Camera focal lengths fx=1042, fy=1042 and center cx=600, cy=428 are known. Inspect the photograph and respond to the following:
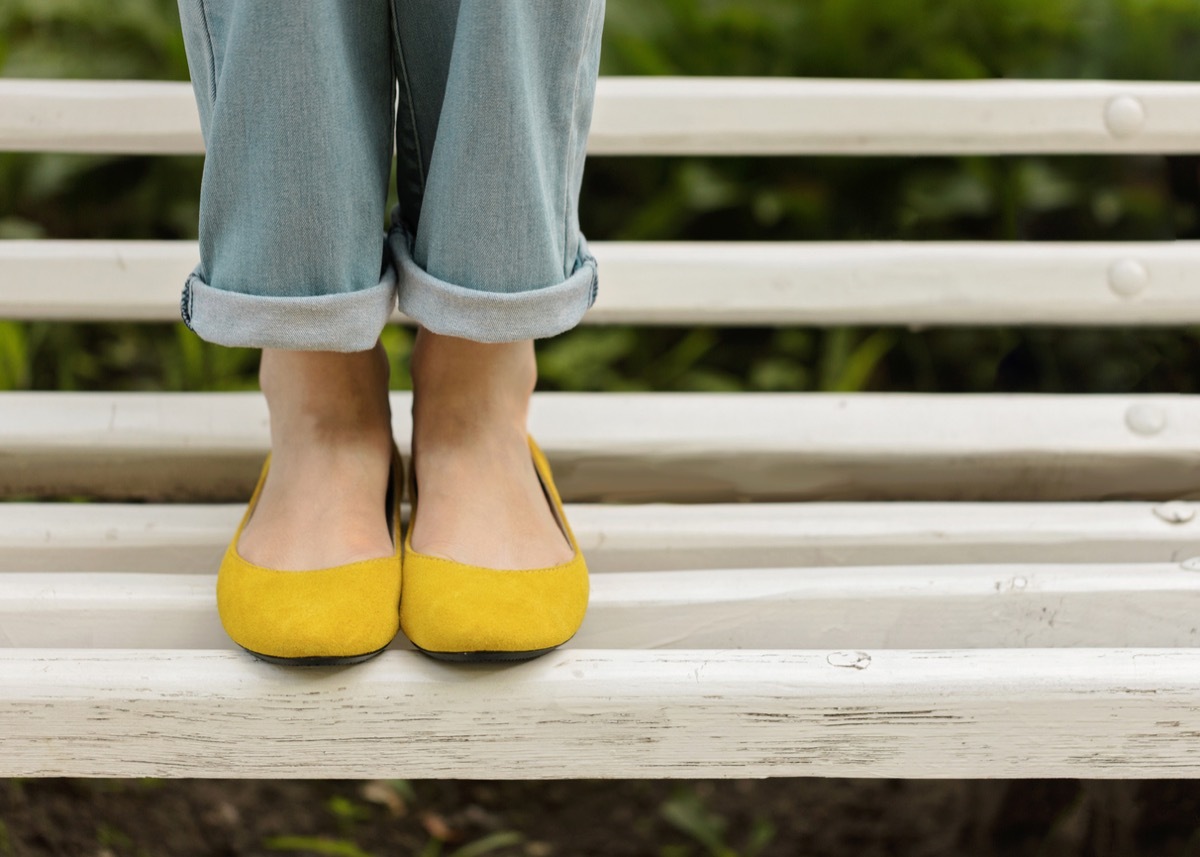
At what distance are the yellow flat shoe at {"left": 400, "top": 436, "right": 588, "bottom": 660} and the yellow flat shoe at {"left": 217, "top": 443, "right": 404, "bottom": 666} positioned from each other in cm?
2

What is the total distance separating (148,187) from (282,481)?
1031 mm

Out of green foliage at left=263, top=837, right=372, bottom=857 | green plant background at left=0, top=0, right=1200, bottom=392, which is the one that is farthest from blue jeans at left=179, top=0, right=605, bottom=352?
green plant background at left=0, top=0, right=1200, bottom=392

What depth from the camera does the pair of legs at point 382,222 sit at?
588 mm

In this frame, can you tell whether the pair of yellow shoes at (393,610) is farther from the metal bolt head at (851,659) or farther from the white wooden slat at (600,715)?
the metal bolt head at (851,659)

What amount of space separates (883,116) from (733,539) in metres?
0.52

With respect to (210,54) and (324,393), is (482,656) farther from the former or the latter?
(210,54)

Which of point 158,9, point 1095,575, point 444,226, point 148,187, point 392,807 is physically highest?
point 444,226

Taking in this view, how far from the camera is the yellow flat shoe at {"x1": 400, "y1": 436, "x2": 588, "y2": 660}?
0.63m

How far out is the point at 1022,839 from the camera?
3.71 ft

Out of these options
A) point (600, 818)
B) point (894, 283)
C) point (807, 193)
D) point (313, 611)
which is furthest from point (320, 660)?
point (807, 193)

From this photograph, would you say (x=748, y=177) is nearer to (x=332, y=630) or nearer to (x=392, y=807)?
(x=392, y=807)

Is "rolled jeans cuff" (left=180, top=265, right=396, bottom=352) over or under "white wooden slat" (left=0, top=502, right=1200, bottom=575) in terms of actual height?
over

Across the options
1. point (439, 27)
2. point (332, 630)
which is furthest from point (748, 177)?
point (332, 630)

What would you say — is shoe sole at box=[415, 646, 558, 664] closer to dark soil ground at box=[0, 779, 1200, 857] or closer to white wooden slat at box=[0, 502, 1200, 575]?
white wooden slat at box=[0, 502, 1200, 575]
